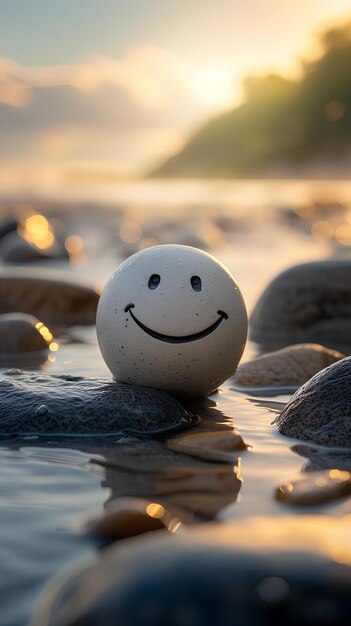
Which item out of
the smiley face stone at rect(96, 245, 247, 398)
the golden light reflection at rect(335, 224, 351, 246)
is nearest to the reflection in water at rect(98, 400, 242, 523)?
the smiley face stone at rect(96, 245, 247, 398)

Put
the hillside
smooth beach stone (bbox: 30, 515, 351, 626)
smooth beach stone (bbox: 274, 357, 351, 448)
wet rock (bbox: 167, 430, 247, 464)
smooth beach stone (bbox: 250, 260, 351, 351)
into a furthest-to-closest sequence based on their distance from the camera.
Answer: the hillside
smooth beach stone (bbox: 250, 260, 351, 351)
smooth beach stone (bbox: 274, 357, 351, 448)
wet rock (bbox: 167, 430, 247, 464)
smooth beach stone (bbox: 30, 515, 351, 626)

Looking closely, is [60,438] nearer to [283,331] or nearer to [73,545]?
[73,545]

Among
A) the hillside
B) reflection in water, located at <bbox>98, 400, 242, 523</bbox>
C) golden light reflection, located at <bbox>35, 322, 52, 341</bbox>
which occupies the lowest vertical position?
reflection in water, located at <bbox>98, 400, 242, 523</bbox>

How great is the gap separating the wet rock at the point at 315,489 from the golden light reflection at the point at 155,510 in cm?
52

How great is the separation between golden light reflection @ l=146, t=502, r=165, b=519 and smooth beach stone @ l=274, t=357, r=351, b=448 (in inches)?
50.7

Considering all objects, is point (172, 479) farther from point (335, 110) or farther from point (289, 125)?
point (289, 125)

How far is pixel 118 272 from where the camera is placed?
5293 millimetres

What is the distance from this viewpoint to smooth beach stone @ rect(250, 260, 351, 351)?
820 cm

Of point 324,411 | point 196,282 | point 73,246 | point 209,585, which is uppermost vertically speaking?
point 73,246

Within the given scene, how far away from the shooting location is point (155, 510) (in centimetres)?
334

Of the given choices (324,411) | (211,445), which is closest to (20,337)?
(211,445)

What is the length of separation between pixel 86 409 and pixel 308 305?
4067 millimetres

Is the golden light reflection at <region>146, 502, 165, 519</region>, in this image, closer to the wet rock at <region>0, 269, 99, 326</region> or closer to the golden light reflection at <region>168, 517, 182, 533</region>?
the golden light reflection at <region>168, 517, 182, 533</region>

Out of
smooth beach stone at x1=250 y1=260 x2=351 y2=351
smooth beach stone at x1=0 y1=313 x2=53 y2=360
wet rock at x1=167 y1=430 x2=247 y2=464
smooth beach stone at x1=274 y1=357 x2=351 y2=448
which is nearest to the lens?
wet rock at x1=167 y1=430 x2=247 y2=464
